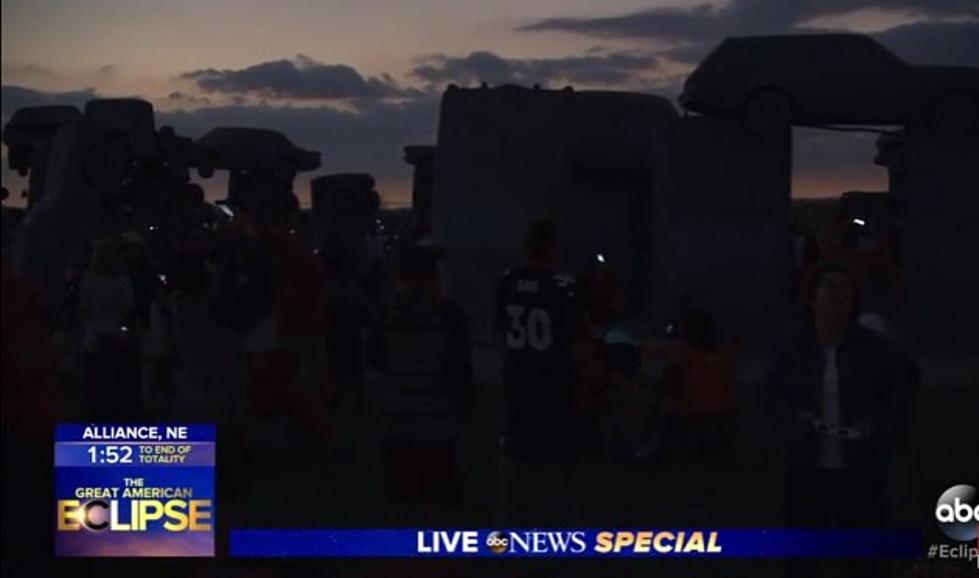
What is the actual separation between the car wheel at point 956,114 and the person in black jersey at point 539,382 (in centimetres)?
463

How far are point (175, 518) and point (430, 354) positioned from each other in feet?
3.71

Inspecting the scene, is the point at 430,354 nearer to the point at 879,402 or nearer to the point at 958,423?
the point at 879,402

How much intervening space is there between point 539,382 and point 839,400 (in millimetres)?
1191

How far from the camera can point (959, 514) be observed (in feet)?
15.2

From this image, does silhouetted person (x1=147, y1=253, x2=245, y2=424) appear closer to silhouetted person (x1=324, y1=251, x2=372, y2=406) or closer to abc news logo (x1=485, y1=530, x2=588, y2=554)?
abc news logo (x1=485, y1=530, x2=588, y2=554)

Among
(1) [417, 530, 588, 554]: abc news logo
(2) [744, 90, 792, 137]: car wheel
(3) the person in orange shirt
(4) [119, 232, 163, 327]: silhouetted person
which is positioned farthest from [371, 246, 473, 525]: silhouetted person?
(2) [744, 90, 792, 137]: car wheel

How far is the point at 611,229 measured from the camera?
10.2m

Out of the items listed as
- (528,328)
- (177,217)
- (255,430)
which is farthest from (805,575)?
(177,217)

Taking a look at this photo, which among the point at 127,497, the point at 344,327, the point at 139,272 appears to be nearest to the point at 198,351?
the point at 127,497

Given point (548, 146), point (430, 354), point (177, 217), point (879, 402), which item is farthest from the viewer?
point (548, 146)

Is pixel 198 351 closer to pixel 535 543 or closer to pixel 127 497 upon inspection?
Answer: pixel 127 497

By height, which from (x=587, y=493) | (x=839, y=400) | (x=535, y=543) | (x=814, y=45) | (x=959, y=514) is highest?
(x=814, y=45)

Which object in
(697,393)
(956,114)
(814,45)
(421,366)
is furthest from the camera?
(956,114)

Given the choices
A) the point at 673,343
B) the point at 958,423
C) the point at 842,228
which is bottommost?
the point at 958,423
